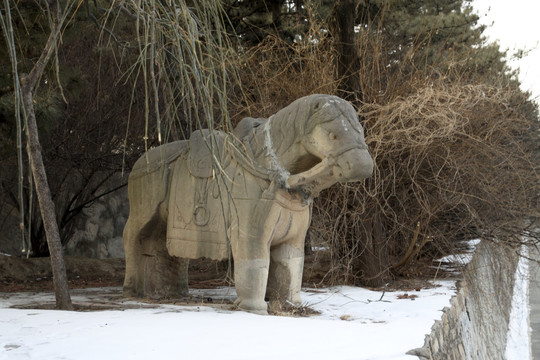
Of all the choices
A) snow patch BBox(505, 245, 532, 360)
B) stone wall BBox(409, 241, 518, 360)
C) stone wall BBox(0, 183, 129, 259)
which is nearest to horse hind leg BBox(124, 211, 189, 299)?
stone wall BBox(409, 241, 518, 360)

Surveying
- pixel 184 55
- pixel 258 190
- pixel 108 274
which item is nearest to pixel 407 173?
pixel 258 190

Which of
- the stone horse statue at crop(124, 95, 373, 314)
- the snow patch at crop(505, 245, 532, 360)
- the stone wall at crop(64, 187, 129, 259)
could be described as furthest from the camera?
the stone wall at crop(64, 187, 129, 259)

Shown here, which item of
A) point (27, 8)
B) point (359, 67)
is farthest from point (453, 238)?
point (27, 8)

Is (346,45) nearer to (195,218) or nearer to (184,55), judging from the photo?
(195,218)

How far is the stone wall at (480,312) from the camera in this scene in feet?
15.9

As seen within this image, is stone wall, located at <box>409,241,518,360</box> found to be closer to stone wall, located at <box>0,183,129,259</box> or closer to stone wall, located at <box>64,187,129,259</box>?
stone wall, located at <box>0,183,129,259</box>

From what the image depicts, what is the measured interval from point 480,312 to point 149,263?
379 centimetres

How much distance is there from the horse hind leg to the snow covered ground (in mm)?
478

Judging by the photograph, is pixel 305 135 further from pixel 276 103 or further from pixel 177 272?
pixel 276 103

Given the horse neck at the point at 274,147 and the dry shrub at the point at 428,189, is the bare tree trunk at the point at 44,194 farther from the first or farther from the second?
the dry shrub at the point at 428,189

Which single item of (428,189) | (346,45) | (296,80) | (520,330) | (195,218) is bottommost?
(520,330)

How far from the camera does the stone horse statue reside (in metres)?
4.46

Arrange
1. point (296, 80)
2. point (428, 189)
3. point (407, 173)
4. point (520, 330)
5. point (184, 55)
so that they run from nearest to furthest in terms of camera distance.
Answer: point (184, 55), point (407, 173), point (428, 189), point (296, 80), point (520, 330)

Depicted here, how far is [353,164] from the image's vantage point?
14.0ft
